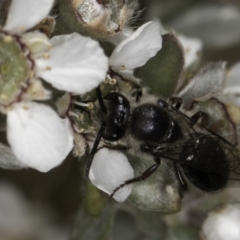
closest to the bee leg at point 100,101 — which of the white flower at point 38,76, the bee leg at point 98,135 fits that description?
the bee leg at point 98,135

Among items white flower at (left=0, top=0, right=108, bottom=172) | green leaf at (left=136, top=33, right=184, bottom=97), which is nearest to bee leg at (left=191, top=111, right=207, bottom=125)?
green leaf at (left=136, top=33, right=184, bottom=97)

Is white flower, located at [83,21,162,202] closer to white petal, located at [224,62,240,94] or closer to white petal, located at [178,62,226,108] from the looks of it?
white petal, located at [178,62,226,108]

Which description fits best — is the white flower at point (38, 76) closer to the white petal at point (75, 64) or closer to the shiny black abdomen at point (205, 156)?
→ the white petal at point (75, 64)

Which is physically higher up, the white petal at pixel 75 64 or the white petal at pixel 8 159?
the white petal at pixel 75 64

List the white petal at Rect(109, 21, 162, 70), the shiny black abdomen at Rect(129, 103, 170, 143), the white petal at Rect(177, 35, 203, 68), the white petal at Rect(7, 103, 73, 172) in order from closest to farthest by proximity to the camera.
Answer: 1. the white petal at Rect(7, 103, 73, 172)
2. the white petal at Rect(109, 21, 162, 70)
3. the shiny black abdomen at Rect(129, 103, 170, 143)
4. the white petal at Rect(177, 35, 203, 68)

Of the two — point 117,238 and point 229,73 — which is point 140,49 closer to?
point 229,73

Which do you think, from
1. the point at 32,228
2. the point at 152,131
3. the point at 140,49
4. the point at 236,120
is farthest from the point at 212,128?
the point at 32,228
